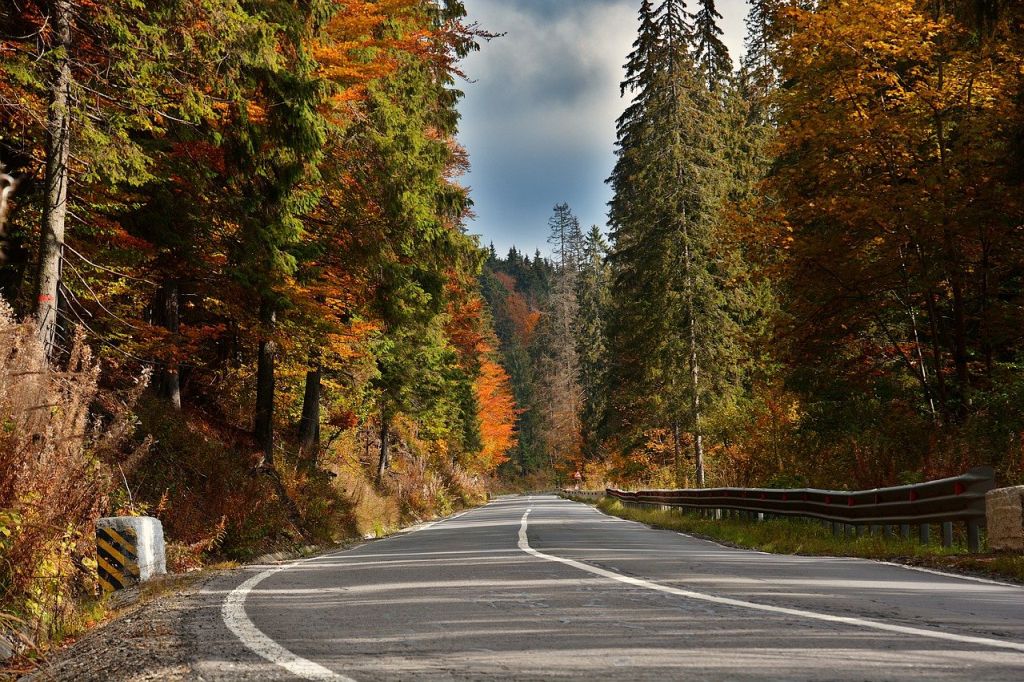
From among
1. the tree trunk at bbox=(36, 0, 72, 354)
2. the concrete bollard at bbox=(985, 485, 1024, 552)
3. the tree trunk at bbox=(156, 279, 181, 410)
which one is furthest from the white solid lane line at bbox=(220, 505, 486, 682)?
the tree trunk at bbox=(156, 279, 181, 410)

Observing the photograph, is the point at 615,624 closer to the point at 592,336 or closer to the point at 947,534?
the point at 947,534

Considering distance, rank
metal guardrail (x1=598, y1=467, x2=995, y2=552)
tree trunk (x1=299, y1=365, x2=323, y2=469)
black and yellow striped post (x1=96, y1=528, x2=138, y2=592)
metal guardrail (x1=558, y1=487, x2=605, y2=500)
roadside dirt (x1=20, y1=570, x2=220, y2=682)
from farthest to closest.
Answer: metal guardrail (x1=558, y1=487, x2=605, y2=500) < tree trunk (x1=299, y1=365, x2=323, y2=469) < metal guardrail (x1=598, y1=467, x2=995, y2=552) < black and yellow striped post (x1=96, y1=528, x2=138, y2=592) < roadside dirt (x1=20, y1=570, x2=220, y2=682)

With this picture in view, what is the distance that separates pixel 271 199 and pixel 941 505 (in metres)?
11.7

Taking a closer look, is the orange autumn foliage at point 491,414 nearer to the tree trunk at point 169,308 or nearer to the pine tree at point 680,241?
the pine tree at point 680,241

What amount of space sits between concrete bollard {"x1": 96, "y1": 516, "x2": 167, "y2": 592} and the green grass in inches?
328

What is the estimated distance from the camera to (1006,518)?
8.65 m

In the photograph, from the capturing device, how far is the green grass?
8.36 m

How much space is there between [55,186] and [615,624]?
9.07m

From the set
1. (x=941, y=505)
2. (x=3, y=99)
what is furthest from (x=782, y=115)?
(x=3, y=99)

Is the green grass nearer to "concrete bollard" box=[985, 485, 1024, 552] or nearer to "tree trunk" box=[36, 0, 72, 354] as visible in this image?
"concrete bollard" box=[985, 485, 1024, 552]

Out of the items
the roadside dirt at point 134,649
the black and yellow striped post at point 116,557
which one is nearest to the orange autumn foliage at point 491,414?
the black and yellow striped post at point 116,557

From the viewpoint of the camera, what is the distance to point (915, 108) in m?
14.8

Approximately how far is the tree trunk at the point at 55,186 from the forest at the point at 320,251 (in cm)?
5

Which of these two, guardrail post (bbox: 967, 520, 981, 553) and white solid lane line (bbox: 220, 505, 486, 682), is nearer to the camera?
white solid lane line (bbox: 220, 505, 486, 682)
